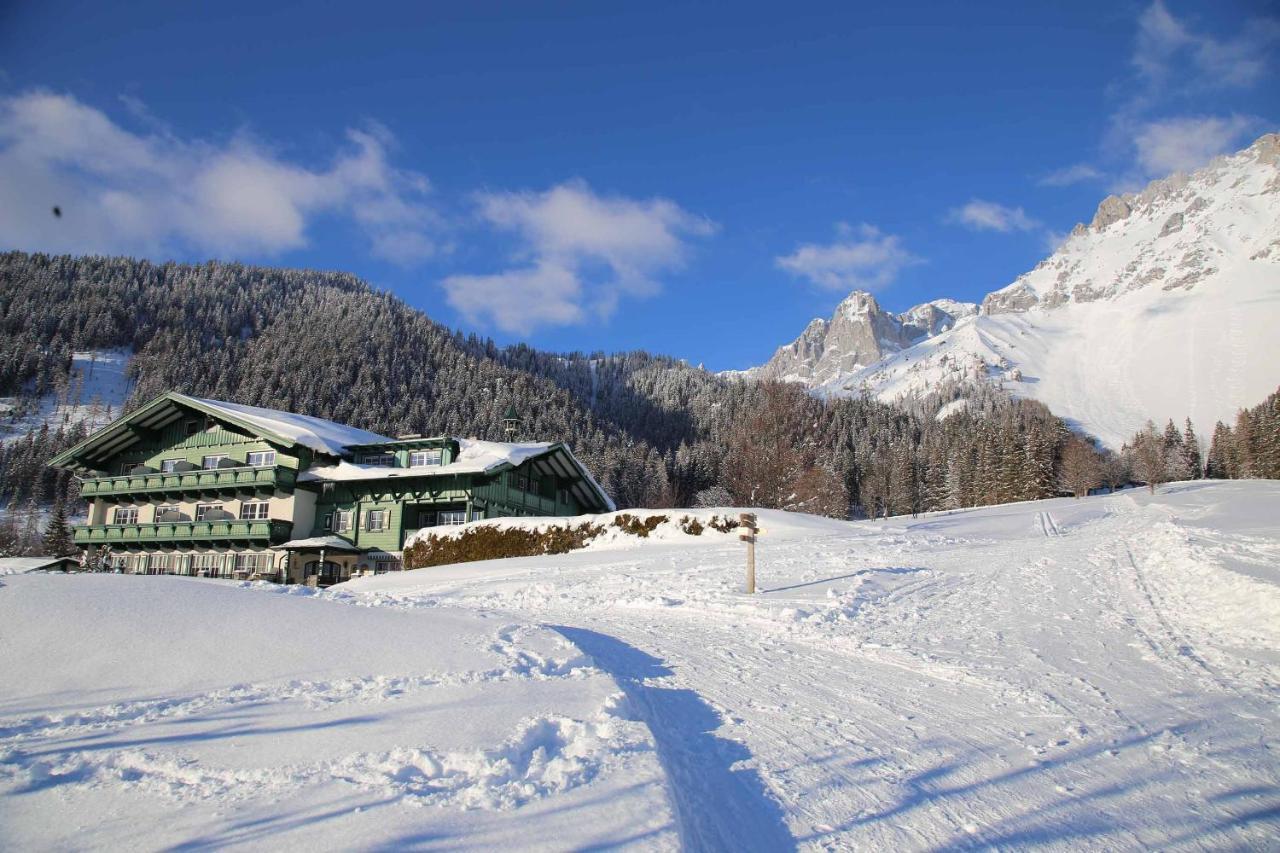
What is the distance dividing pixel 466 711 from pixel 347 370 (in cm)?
13687

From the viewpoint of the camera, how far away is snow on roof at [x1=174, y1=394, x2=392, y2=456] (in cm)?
3728

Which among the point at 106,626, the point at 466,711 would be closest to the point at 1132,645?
the point at 466,711

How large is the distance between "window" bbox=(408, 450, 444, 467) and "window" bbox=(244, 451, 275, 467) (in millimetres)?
7568

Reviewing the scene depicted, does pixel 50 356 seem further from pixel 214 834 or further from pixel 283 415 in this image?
pixel 214 834

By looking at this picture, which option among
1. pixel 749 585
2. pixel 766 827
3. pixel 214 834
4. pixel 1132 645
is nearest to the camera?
pixel 214 834

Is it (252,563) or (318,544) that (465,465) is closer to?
(318,544)

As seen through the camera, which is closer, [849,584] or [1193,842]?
[1193,842]

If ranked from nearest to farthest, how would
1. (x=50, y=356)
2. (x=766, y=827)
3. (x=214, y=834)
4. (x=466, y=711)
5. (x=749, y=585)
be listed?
(x=214, y=834)
(x=766, y=827)
(x=466, y=711)
(x=749, y=585)
(x=50, y=356)

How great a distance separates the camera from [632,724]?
235 inches

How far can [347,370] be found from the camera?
132125 millimetres

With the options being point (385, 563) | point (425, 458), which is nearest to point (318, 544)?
point (385, 563)

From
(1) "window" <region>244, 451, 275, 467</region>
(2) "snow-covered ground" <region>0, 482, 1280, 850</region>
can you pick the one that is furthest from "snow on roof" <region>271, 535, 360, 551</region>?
(2) "snow-covered ground" <region>0, 482, 1280, 850</region>

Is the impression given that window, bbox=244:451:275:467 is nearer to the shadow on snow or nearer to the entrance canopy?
the entrance canopy

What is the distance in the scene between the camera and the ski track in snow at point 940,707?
496 centimetres
